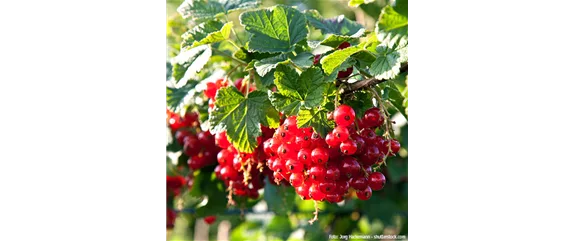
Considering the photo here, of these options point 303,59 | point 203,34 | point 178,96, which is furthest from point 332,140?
point 178,96

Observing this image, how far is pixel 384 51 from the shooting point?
0.75 m

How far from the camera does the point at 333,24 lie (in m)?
0.95

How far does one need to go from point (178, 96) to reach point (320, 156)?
40cm

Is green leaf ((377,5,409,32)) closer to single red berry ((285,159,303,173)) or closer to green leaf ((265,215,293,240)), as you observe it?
single red berry ((285,159,303,173))

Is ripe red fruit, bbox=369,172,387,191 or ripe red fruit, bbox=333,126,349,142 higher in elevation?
ripe red fruit, bbox=333,126,349,142

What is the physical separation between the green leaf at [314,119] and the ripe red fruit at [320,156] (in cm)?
4

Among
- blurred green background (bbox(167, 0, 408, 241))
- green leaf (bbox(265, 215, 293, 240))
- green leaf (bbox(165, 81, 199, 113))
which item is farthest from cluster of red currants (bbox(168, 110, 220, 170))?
green leaf (bbox(265, 215, 293, 240))

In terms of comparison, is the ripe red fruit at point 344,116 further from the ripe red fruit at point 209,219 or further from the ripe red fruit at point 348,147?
the ripe red fruit at point 209,219

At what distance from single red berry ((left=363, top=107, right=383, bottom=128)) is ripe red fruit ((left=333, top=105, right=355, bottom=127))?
63mm

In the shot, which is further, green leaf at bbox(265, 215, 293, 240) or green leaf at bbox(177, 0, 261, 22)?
green leaf at bbox(265, 215, 293, 240)

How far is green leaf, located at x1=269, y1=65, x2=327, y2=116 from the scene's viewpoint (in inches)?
29.6
